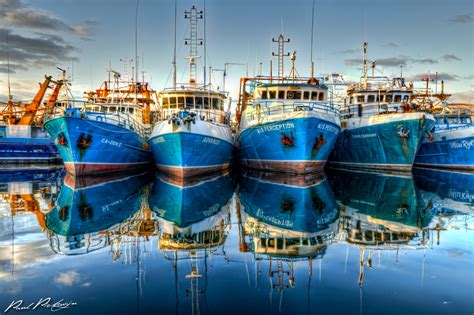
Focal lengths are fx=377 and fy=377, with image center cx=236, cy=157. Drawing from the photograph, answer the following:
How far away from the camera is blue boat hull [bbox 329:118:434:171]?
79.3ft

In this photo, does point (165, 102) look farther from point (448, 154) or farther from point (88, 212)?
point (448, 154)

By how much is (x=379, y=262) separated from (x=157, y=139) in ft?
55.9

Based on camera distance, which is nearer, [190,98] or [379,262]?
[379,262]

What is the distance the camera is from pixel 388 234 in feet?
32.1

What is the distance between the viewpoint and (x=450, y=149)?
91.4 feet

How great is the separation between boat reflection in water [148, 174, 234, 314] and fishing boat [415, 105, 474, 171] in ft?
60.1

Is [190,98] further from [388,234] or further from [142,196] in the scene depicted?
[388,234]

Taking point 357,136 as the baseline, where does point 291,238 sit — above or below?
below

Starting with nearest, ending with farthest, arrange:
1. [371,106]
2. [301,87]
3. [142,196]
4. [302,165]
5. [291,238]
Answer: [291,238] → [142,196] → [302,165] → [301,87] → [371,106]

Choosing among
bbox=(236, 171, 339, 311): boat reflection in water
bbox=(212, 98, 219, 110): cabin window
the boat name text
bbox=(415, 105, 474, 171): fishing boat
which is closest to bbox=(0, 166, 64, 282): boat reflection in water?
bbox=(236, 171, 339, 311): boat reflection in water

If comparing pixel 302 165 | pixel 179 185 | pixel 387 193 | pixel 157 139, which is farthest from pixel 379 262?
pixel 157 139

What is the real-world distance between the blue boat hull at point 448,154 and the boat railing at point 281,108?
388 inches

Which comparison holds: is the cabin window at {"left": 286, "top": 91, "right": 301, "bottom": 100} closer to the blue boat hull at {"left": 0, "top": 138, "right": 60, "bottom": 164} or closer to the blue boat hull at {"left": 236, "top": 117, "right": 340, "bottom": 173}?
the blue boat hull at {"left": 236, "top": 117, "right": 340, "bottom": 173}

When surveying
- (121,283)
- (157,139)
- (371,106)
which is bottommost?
(121,283)
